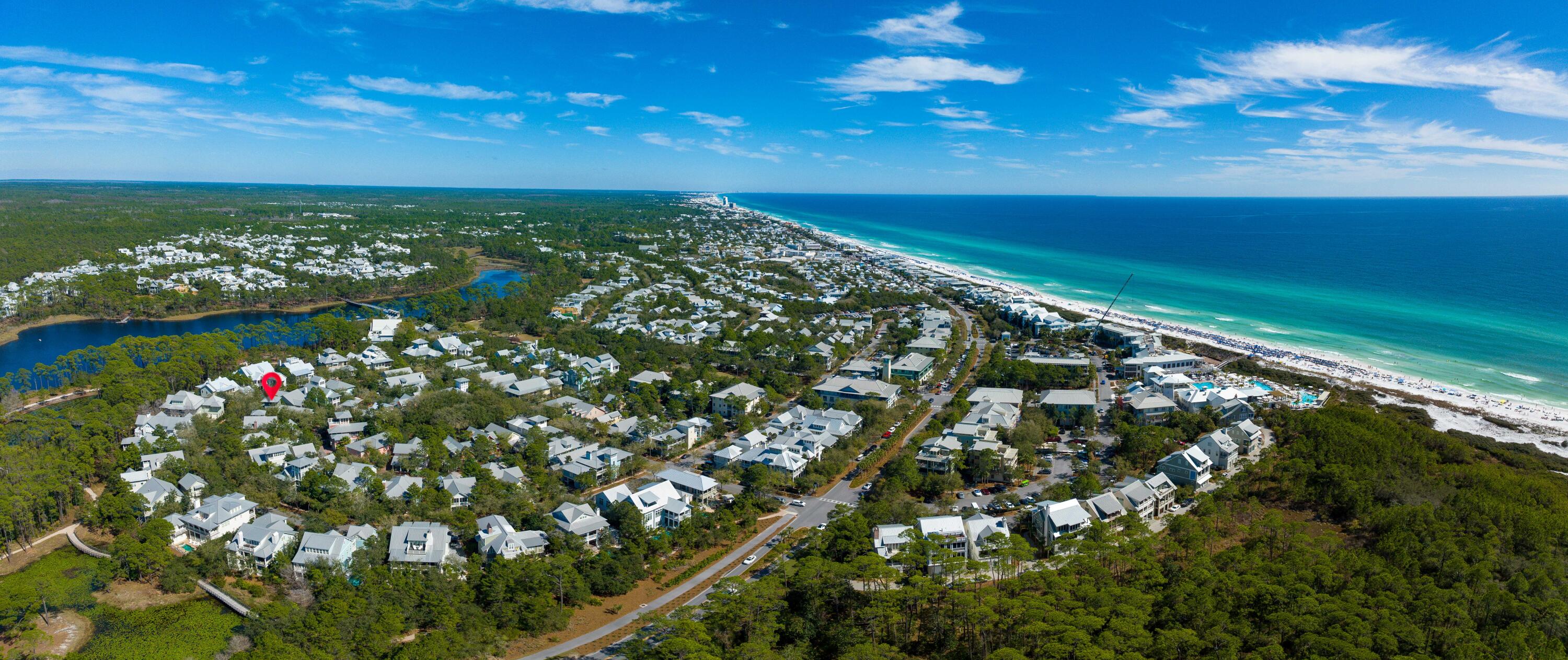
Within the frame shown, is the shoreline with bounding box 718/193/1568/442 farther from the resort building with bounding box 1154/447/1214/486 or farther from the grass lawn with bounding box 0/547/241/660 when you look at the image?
the grass lawn with bounding box 0/547/241/660

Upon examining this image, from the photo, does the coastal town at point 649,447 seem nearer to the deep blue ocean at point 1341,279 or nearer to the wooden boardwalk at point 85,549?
the wooden boardwalk at point 85,549

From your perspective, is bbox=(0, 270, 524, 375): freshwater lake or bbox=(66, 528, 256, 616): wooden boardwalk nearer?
bbox=(66, 528, 256, 616): wooden boardwalk

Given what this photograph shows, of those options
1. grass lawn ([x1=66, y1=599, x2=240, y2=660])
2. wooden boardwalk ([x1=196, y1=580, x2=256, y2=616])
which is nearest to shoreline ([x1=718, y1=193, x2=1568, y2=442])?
wooden boardwalk ([x1=196, y1=580, x2=256, y2=616])

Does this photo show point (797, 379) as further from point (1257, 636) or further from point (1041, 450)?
point (1257, 636)

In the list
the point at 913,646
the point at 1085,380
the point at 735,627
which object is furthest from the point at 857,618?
the point at 1085,380

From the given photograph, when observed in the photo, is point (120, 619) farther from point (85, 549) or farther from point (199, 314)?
point (199, 314)

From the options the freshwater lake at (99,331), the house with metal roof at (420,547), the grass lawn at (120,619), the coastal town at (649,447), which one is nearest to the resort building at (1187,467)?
the coastal town at (649,447)
